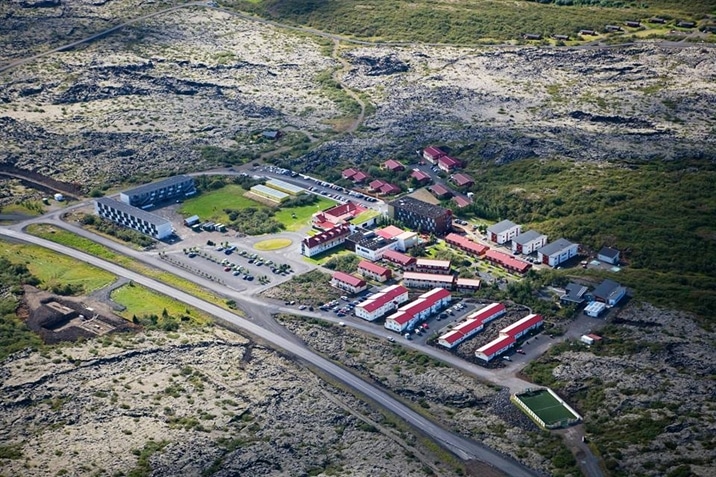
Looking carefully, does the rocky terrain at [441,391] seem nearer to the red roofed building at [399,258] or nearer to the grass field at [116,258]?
the grass field at [116,258]

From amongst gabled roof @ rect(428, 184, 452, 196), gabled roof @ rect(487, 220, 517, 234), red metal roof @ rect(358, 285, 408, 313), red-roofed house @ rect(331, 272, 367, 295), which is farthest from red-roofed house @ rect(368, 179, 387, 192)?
red metal roof @ rect(358, 285, 408, 313)

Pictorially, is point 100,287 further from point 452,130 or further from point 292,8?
point 292,8

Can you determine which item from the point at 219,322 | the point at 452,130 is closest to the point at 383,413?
the point at 219,322

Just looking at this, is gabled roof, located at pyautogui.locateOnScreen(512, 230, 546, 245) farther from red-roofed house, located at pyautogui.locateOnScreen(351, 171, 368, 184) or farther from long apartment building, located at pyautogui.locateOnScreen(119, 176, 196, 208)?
long apartment building, located at pyautogui.locateOnScreen(119, 176, 196, 208)

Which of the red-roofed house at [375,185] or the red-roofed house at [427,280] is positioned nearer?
the red-roofed house at [427,280]

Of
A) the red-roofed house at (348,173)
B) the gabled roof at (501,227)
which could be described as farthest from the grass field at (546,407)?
the red-roofed house at (348,173)
